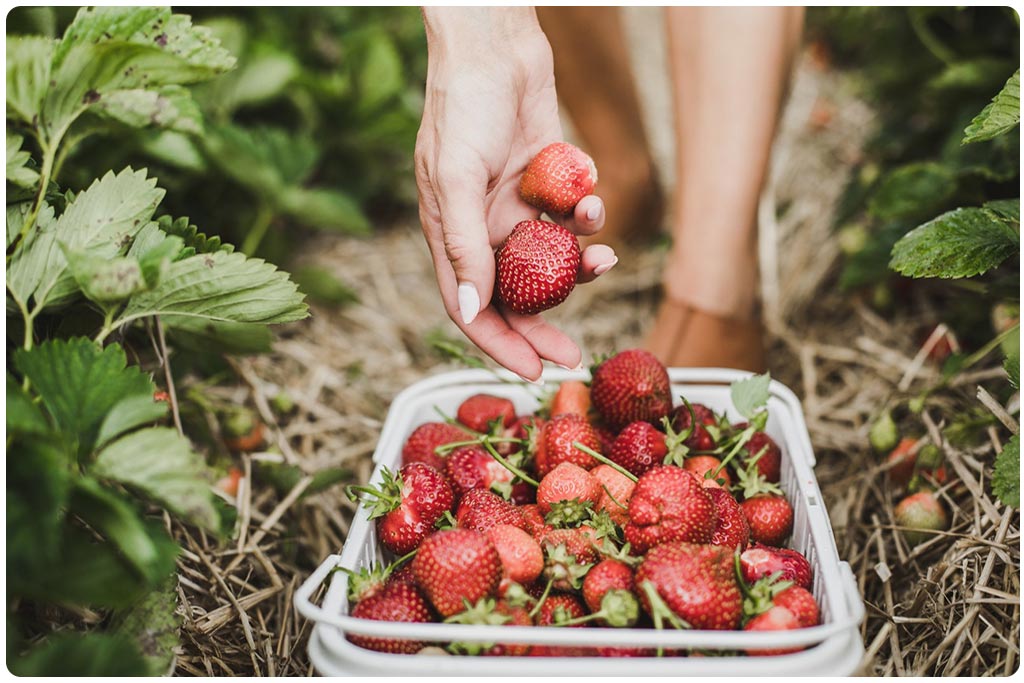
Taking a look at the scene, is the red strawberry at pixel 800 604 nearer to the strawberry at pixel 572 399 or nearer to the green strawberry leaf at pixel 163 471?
the strawberry at pixel 572 399

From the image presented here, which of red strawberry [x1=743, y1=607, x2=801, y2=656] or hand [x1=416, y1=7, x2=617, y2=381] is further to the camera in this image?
hand [x1=416, y1=7, x2=617, y2=381]

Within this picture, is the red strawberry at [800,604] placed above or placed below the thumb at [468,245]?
below

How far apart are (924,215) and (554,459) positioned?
814 mm

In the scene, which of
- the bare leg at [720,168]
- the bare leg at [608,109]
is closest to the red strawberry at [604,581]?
the bare leg at [720,168]

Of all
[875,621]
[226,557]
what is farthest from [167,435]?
[875,621]

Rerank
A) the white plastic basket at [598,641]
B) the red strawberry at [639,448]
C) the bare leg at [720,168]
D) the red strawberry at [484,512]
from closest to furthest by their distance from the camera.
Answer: the white plastic basket at [598,641] < the red strawberry at [484,512] < the red strawberry at [639,448] < the bare leg at [720,168]

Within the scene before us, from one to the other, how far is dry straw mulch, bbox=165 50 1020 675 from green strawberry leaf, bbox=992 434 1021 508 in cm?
16

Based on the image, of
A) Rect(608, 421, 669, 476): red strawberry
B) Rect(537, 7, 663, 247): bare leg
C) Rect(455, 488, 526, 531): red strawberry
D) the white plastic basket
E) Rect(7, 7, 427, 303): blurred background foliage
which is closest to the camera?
the white plastic basket

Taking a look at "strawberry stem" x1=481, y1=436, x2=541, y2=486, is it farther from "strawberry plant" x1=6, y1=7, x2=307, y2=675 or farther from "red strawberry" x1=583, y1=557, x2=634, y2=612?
"strawberry plant" x1=6, y1=7, x2=307, y2=675

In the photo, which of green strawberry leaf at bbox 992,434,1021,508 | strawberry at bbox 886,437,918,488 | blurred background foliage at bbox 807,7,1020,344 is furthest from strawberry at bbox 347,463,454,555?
blurred background foliage at bbox 807,7,1020,344

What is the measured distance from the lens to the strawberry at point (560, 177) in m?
1.11

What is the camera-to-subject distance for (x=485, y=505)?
98cm

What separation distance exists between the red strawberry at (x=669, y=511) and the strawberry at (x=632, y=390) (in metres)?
0.20

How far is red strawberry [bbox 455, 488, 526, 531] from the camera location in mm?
959
